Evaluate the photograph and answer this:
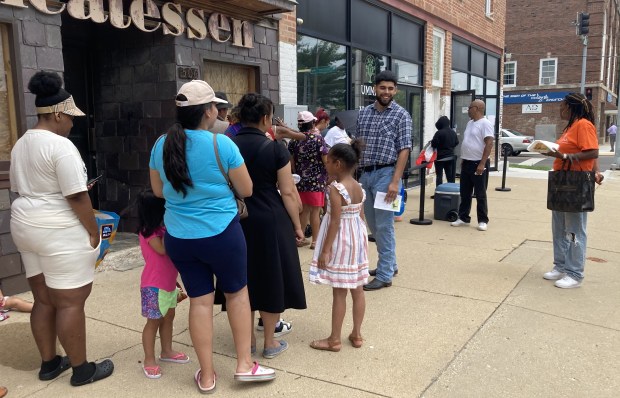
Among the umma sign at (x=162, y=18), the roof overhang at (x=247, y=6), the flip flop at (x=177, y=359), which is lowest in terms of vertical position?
the flip flop at (x=177, y=359)

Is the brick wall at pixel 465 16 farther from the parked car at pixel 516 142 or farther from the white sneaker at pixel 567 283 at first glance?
the parked car at pixel 516 142

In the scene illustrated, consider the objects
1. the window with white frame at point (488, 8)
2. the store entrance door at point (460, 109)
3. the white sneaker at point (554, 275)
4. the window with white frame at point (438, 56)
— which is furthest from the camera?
the window with white frame at point (488, 8)

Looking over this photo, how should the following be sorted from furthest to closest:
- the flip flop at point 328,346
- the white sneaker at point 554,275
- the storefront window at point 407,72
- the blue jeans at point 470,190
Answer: the storefront window at point 407,72
the blue jeans at point 470,190
the white sneaker at point 554,275
the flip flop at point 328,346

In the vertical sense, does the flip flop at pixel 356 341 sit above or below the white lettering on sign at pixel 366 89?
below

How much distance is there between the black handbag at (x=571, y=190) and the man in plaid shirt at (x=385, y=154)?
1.40m

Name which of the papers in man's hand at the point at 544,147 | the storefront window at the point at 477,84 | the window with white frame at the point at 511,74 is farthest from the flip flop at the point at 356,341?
the window with white frame at the point at 511,74

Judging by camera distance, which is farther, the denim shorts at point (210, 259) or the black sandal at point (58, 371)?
the black sandal at point (58, 371)

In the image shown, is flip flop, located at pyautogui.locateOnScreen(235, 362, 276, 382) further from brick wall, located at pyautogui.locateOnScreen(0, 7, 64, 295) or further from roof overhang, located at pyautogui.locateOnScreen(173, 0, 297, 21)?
roof overhang, located at pyautogui.locateOnScreen(173, 0, 297, 21)

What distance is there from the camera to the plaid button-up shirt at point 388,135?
4785mm

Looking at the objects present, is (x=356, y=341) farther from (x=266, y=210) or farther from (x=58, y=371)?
(x=58, y=371)

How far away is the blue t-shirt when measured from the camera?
2.77 metres

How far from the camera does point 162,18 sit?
227 inches

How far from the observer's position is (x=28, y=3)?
470 centimetres

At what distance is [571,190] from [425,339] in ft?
6.83
